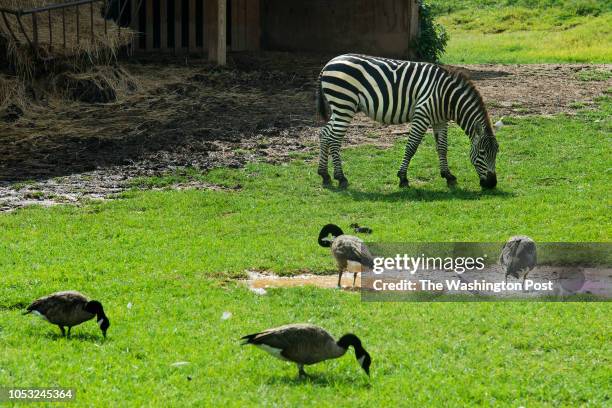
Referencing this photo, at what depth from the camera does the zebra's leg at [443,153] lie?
15391mm

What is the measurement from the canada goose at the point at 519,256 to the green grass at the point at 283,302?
2.52ft

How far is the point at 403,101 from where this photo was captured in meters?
15.6

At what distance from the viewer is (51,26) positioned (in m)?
19.5

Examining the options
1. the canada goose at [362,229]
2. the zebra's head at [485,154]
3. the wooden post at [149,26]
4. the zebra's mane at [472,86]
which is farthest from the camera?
the wooden post at [149,26]

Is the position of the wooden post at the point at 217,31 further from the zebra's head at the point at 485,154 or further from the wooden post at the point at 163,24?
the zebra's head at the point at 485,154

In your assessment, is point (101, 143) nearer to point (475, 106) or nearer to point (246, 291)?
point (475, 106)

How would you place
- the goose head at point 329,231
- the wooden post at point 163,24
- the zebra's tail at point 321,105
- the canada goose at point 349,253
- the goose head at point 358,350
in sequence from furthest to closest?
the wooden post at point 163,24 → the zebra's tail at point 321,105 → the goose head at point 329,231 → the canada goose at point 349,253 → the goose head at point 358,350

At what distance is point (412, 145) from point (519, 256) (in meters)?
5.48

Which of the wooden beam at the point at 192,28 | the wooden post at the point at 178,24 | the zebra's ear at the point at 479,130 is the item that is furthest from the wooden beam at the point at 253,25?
the zebra's ear at the point at 479,130

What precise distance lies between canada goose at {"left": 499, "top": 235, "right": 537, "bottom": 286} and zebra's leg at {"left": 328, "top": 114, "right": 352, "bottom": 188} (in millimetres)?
5234

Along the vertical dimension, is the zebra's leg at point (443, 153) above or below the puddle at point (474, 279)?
above

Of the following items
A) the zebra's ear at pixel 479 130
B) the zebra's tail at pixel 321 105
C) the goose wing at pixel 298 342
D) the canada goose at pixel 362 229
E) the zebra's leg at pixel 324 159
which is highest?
the zebra's tail at pixel 321 105

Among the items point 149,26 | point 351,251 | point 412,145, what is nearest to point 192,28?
point 149,26

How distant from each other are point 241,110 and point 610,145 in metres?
6.87
